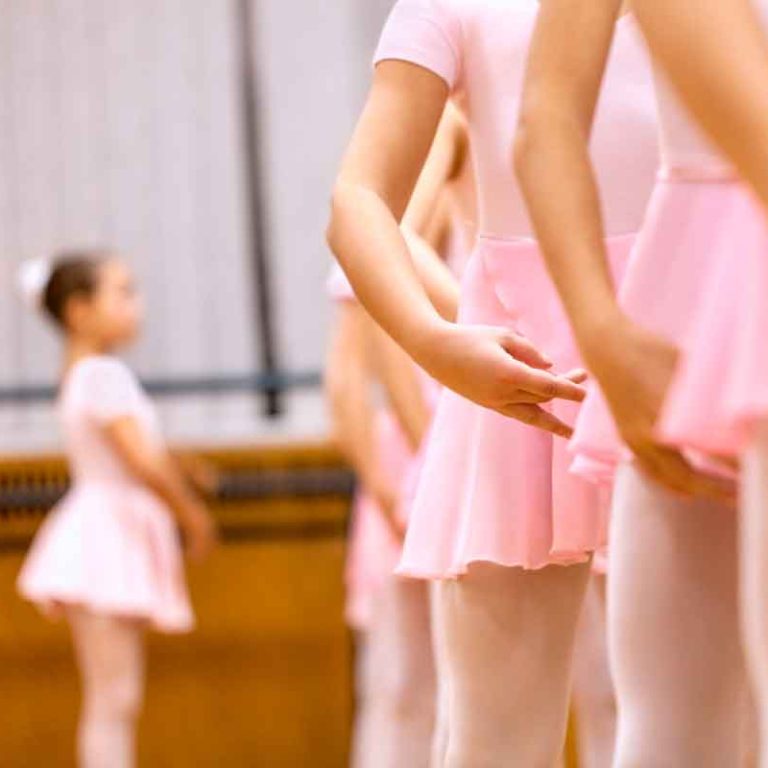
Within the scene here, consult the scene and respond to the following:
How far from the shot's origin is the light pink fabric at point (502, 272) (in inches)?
66.6

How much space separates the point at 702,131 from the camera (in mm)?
1252

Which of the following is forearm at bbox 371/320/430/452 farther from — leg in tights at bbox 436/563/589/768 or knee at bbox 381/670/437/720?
leg in tights at bbox 436/563/589/768

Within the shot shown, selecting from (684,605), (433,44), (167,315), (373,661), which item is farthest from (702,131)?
(167,315)

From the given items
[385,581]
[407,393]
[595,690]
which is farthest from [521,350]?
[385,581]

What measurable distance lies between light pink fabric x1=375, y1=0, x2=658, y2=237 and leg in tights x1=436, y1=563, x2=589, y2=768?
1.04ft

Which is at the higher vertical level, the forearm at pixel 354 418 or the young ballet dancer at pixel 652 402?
the young ballet dancer at pixel 652 402

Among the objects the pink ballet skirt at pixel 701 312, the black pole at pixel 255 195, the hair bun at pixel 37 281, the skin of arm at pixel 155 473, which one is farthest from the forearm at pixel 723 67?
the black pole at pixel 255 195

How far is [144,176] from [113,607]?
1.55 m

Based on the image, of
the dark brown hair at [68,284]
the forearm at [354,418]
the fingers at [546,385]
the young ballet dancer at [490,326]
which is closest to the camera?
the fingers at [546,385]

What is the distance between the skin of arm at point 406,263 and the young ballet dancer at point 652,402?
4.1 inches

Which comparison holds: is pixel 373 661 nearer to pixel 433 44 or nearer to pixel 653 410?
pixel 433 44

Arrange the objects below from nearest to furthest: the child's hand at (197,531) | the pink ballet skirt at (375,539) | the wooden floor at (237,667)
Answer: the pink ballet skirt at (375,539) → the child's hand at (197,531) → the wooden floor at (237,667)

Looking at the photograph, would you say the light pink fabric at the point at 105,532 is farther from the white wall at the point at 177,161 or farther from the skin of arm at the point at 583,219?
the skin of arm at the point at 583,219

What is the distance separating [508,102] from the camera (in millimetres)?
1774
